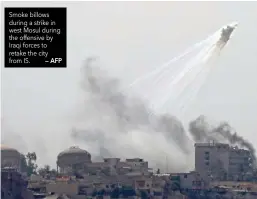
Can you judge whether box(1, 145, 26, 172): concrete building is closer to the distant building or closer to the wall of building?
the distant building

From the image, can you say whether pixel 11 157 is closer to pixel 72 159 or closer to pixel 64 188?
pixel 72 159

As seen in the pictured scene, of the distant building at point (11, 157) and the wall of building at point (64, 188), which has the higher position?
the distant building at point (11, 157)

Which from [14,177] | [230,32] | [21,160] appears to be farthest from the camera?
[21,160]

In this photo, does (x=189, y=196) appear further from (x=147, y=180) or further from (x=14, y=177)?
(x=14, y=177)

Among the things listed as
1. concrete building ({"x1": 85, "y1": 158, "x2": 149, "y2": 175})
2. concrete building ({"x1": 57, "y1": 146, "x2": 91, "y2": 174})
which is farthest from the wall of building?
concrete building ({"x1": 57, "y1": 146, "x2": 91, "y2": 174})

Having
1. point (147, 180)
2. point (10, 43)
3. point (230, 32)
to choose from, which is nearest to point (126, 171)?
point (147, 180)

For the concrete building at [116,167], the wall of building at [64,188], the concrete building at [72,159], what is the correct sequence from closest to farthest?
the wall of building at [64,188] < the concrete building at [116,167] < the concrete building at [72,159]

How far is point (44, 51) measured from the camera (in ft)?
248

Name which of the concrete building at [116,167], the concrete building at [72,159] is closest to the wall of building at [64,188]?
the concrete building at [116,167]

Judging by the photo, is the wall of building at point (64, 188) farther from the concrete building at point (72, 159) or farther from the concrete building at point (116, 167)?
the concrete building at point (72, 159)

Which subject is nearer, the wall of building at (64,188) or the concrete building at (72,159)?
the wall of building at (64,188)

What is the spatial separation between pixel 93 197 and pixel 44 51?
3891 inches

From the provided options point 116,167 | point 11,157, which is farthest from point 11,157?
point 116,167

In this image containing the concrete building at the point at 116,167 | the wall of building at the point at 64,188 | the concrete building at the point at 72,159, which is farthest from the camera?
the concrete building at the point at 72,159
